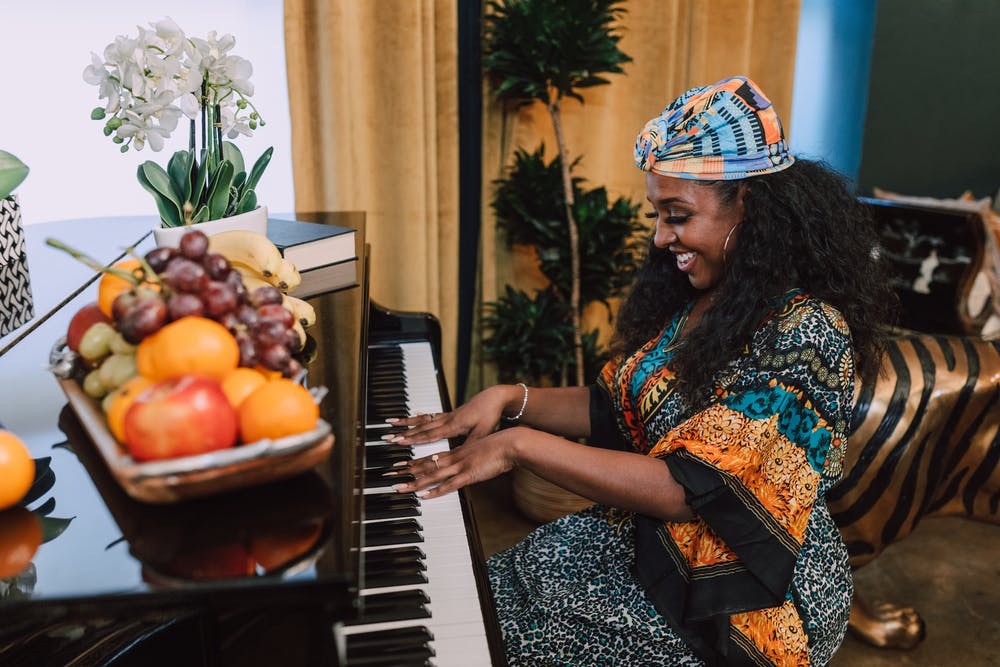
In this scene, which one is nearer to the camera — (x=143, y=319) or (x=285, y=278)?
(x=143, y=319)

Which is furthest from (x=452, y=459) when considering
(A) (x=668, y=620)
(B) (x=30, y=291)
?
(B) (x=30, y=291)

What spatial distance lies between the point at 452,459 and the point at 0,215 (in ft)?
3.24

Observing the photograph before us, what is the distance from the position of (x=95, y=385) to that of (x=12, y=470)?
0.43 feet

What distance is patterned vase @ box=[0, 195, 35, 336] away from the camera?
1491 mm

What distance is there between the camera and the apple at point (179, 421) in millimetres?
700

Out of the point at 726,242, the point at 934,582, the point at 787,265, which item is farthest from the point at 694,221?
the point at 934,582

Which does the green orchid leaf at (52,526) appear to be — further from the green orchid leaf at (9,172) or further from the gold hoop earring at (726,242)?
the gold hoop earring at (726,242)

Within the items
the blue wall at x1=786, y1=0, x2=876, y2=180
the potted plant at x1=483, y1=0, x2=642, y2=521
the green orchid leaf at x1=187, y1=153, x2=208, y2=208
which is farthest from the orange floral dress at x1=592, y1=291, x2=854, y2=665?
the blue wall at x1=786, y1=0, x2=876, y2=180

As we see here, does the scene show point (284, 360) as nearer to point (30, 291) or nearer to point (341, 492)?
point (341, 492)

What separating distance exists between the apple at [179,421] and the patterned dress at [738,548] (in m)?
0.84

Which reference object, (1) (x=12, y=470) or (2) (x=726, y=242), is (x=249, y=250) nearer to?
(1) (x=12, y=470)

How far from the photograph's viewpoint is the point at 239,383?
783 millimetres

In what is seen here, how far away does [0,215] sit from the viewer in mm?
1519

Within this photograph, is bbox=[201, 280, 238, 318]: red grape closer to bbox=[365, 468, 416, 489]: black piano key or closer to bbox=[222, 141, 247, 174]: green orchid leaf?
bbox=[365, 468, 416, 489]: black piano key
